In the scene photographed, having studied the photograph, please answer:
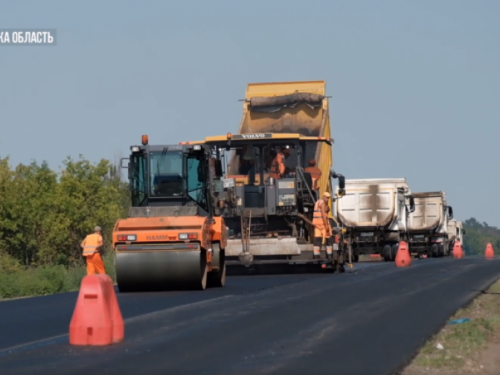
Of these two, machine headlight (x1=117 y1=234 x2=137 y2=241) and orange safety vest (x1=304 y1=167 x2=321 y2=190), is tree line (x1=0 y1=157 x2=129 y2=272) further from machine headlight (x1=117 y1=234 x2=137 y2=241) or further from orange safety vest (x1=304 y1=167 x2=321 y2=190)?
machine headlight (x1=117 y1=234 x2=137 y2=241)

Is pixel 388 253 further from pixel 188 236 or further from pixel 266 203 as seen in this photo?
pixel 188 236

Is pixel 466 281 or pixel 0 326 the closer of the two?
pixel 0 326

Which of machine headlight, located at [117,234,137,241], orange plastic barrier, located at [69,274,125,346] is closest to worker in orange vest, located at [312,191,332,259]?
machine headlight, located at [117,234,137,241]

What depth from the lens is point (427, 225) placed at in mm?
49219

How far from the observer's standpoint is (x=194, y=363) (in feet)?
32.9

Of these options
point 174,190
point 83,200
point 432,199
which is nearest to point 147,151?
point 174,190

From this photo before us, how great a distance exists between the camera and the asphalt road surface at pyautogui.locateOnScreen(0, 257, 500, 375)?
9969mm

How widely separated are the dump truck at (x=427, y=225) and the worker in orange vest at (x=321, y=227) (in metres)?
22.5

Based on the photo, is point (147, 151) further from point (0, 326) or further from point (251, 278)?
point (0, 326)

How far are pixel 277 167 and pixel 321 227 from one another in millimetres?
1988

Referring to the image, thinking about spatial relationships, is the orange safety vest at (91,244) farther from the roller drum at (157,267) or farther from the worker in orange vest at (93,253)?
the roller drum at (157,267)

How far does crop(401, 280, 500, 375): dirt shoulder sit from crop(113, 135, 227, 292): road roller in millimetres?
5951

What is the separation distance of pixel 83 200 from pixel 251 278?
147 ft

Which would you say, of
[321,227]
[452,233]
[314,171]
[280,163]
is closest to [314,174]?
[314,171]
